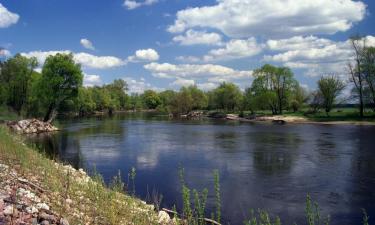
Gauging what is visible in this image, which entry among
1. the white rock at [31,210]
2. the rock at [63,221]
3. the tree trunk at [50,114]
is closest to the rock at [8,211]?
the white rock at [31,210]

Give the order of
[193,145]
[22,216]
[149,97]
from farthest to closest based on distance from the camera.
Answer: [149,97] < [193,145] < [22,216]

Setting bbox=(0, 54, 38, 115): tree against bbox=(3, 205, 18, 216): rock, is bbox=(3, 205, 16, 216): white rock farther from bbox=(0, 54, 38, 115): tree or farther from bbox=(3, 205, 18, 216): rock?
bbox=(0, 54, 38, 115): tree

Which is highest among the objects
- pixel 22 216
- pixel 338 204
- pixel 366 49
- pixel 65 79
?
pixel 366 49

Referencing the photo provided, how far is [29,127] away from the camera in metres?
57.3

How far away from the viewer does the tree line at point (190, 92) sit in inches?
2734

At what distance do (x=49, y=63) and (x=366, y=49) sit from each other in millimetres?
65689

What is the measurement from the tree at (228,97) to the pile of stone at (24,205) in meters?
119

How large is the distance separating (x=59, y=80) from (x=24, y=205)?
63889 mm

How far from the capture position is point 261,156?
102ft

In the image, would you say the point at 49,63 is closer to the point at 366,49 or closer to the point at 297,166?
the point at 297,166

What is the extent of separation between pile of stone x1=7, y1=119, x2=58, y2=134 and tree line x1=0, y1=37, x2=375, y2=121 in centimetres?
879

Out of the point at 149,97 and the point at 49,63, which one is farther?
the point at 149,97

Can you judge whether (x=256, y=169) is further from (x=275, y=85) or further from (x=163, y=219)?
(x=275, y=85)

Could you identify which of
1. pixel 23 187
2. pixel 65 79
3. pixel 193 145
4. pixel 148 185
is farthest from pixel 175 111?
pixel 23 187
